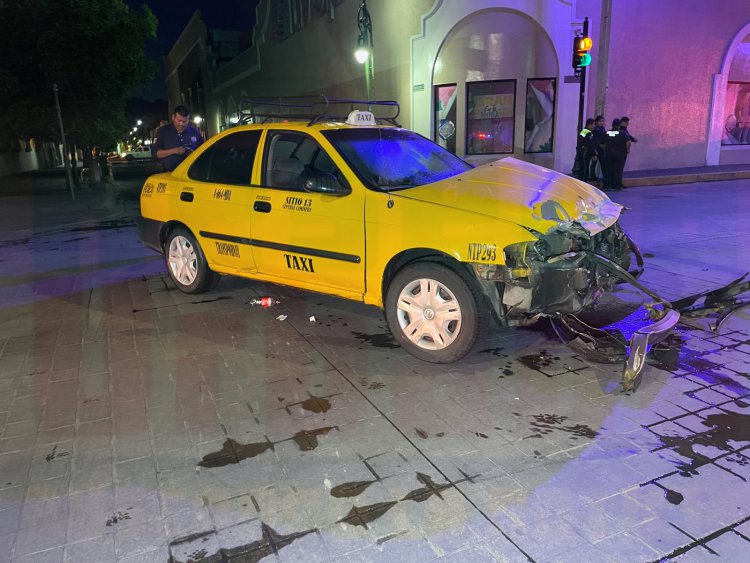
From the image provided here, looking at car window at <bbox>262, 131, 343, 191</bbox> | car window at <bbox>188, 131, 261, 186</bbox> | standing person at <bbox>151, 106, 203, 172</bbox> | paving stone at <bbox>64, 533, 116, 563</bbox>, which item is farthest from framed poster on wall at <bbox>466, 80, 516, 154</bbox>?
paving stone at <bbox>64, 533, 116, 563</bbox>

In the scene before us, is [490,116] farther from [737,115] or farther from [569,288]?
[569,288]

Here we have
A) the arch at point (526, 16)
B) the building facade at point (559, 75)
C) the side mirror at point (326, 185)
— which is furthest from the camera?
the building facade at point (559, 75)

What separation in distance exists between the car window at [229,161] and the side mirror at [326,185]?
3.15ft

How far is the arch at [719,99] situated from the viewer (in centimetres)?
1894

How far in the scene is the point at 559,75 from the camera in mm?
17375

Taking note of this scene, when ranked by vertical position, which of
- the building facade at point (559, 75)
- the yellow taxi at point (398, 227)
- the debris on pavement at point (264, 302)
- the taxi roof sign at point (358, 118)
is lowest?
the debris on pavement at point (264, 302)

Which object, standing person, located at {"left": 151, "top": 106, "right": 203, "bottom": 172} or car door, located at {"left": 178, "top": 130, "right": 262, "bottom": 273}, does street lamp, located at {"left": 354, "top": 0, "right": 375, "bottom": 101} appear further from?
car door, located at {"left": 178, "top": 130, "right": 262, "bottom": 273}

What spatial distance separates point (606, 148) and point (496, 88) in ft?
15.0

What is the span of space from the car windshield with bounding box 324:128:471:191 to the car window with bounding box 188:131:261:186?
92cm

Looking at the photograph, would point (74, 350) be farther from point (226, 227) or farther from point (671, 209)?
point (671, 209)

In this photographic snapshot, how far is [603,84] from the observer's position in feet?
50.4

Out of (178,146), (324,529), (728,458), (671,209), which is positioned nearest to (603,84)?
(671,209)

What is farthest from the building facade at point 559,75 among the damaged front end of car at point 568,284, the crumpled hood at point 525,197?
the damaged front end of car at point 568,284

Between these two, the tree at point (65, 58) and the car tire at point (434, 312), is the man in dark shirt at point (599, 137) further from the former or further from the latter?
the tree at point (65, 58)
